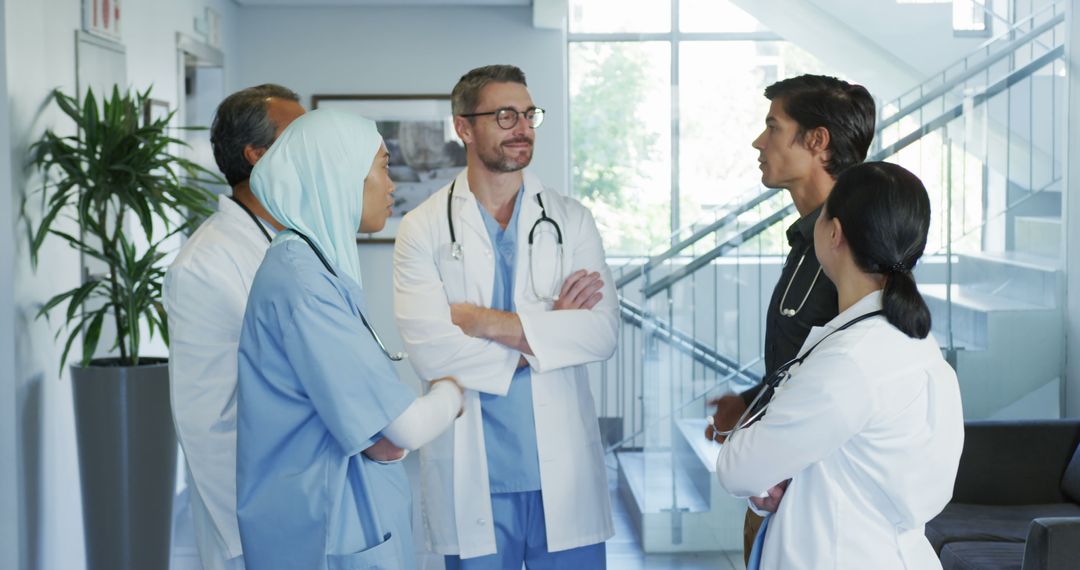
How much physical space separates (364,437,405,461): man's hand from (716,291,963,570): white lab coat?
57 cm

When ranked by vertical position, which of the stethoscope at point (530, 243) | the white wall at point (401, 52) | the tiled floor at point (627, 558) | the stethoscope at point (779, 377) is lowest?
the tiled floor at point (627, 558)

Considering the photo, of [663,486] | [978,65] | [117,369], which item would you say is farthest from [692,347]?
[117,369]

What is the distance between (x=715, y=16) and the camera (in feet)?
13.4

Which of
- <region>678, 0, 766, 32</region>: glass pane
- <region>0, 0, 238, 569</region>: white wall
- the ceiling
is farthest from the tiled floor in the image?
the ceiling

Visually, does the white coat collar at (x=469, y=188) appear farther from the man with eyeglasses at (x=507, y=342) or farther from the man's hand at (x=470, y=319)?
the man's hand at (x=470, y=319)

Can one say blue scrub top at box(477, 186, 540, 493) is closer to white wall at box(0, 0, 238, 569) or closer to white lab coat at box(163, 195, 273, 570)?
white lab coat at box(163, 195, 273, 570)

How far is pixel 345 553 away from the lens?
66.8 inches

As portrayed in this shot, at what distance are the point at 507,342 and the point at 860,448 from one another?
106cm

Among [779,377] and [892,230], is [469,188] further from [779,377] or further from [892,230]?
[892,230]

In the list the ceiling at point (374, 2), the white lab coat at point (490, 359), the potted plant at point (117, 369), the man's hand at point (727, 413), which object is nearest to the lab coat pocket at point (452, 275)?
the white lab coat at point (490, 359)

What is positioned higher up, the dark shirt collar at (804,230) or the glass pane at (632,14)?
the glass pane at (632,14)

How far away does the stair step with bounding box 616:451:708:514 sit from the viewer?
423 cm

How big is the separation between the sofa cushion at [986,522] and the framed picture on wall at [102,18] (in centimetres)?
356

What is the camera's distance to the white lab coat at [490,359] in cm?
255
